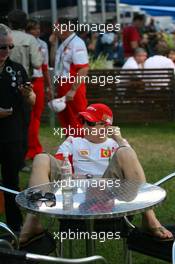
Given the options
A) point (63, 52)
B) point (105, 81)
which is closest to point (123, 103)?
point (105, 81)

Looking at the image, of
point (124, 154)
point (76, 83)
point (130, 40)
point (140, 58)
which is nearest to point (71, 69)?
point (76, 83)

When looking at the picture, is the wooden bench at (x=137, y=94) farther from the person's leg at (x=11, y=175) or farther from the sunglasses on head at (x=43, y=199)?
the sunglasses on head at (x=43, y=199)

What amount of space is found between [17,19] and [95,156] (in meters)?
2.81

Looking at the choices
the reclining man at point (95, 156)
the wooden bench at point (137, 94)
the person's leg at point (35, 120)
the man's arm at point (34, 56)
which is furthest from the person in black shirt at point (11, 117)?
the wooden bench at point (137, 94)

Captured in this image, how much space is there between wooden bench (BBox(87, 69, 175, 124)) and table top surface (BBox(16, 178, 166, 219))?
6.92m

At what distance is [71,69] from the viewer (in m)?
7.85

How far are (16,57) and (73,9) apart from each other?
10380 mm

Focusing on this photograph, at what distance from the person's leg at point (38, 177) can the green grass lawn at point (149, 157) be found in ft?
1.24

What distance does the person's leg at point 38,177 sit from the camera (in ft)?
14.9

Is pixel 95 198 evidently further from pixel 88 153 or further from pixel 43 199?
pixel 88 153

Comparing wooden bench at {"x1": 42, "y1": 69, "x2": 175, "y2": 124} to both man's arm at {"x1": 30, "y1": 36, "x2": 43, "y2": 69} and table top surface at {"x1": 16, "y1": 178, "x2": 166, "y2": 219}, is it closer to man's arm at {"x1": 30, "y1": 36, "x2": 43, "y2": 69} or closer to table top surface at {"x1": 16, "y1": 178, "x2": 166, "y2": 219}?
man's arm at {"x1": 30, "y1": 36, "x2": 43, "y2": 69}

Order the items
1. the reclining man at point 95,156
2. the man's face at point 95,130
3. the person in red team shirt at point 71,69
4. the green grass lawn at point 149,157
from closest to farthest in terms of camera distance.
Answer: the reclining man at point 95,156 < the man's face at point 95,130 < the green grass lawn at point 149,157 < the person in red team shirt at point 71,69

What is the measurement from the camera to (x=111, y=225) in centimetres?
450

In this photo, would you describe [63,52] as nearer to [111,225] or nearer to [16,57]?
[16,57]
